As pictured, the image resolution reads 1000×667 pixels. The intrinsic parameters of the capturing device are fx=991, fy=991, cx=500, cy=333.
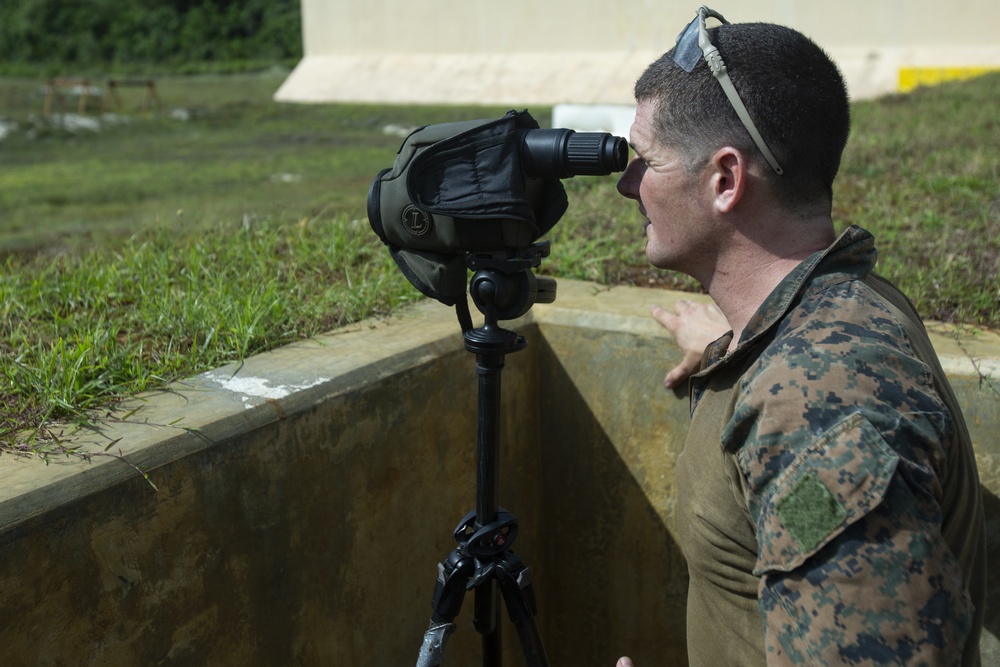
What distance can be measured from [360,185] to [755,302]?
6403 millimetres

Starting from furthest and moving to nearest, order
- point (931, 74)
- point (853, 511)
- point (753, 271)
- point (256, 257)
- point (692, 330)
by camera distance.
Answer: point (931, 74), point (256, 257), point (692, 330), point (753, 271), point (853, 511)

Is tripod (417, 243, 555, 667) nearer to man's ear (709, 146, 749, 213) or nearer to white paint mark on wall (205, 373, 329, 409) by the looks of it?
man's ear (709, 146, 749, 213)

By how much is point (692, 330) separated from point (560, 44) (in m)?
14.2

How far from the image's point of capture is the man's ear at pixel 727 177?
4.90 ft

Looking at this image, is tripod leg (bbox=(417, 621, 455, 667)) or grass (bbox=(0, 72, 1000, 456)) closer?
tripod leg (bbox=(417, 621, 455, 667))

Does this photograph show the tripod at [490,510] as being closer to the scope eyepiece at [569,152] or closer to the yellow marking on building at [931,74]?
the scope eyepiece at [569,152]

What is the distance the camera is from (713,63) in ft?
4.83

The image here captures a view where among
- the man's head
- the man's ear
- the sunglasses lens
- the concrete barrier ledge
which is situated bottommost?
the concrete barrier ledge

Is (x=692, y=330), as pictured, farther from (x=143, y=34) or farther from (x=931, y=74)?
(x=143, y=34)

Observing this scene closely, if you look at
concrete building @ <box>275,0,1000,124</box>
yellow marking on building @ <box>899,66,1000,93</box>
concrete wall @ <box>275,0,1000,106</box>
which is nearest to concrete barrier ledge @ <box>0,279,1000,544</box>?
concrete building @ <box>275,0,1000,124</box>

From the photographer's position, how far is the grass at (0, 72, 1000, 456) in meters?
2.41

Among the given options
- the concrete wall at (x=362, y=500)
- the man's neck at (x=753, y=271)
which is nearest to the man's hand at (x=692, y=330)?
the concrete wall at (x=362, y=500)

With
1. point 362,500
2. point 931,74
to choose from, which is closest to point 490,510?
point 362,500

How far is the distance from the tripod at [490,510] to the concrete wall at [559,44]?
1148 cm
